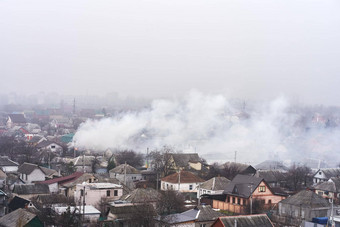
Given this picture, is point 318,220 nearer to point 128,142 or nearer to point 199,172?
point 199,172

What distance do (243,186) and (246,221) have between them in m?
10.0

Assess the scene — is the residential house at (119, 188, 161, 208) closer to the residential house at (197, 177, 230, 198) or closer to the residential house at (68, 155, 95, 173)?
the residential house at (197, 177, 230, 198)

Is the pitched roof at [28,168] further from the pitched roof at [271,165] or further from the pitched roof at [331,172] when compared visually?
the pitched roof at [331,172]

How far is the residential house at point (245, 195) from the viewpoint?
27.4m

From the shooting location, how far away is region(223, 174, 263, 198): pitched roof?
27766mm

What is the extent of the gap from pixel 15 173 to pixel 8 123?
58961 mm

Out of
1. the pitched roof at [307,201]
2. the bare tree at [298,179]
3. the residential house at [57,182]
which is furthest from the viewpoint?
the bare tree at [298,179]

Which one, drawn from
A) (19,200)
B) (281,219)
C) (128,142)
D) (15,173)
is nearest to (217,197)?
(281,219)

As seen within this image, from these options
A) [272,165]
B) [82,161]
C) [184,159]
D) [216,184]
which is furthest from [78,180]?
[272,165]

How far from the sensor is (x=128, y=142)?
56000 mm

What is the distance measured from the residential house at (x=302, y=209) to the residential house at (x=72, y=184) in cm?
1167

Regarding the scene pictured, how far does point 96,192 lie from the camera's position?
26.2 m

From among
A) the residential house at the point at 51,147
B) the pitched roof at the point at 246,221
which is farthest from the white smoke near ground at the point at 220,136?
the pitched roof at the point at 246,221

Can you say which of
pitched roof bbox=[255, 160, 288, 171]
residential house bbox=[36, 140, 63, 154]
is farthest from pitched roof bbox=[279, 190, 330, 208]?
Result: residential house bbox=[36, 140, 63, 154]
